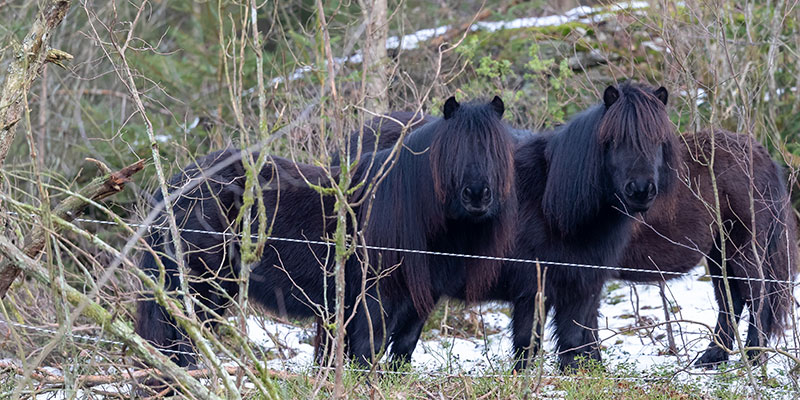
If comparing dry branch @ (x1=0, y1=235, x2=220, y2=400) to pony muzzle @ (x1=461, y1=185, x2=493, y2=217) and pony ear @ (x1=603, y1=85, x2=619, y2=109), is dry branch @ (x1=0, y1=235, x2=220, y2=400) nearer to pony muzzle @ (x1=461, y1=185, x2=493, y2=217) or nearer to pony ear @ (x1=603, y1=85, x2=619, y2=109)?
pony muzzle @ (x1=461, y1=185, x2=493, y2=217)

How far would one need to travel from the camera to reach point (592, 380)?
16.4 feet

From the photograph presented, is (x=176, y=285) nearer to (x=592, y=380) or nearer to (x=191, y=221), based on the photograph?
(x=191, y=221)

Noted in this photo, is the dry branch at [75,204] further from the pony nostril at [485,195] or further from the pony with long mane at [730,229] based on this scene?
the pony with long mane at [730,229]

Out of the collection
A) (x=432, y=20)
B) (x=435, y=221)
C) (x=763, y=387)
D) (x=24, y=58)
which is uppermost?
(x=432, y=20)

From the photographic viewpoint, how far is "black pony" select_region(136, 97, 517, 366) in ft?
16.9

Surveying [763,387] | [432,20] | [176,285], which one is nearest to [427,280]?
[176,285]

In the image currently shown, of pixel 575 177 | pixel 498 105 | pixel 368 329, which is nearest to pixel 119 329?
pixel 368 329

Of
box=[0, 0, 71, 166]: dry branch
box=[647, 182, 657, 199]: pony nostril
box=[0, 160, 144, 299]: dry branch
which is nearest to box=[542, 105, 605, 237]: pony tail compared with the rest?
box=[647, 182, 657, 199]: pony nostril

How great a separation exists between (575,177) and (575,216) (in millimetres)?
280

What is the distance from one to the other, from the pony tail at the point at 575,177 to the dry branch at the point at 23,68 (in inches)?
138

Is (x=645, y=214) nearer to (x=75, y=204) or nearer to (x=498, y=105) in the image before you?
(x=498, y=105)

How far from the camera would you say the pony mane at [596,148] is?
553 cm

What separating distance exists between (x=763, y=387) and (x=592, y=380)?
103 cm

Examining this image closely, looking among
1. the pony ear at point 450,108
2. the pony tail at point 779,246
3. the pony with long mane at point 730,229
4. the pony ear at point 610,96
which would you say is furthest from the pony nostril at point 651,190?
the pony tail at point 779,246
